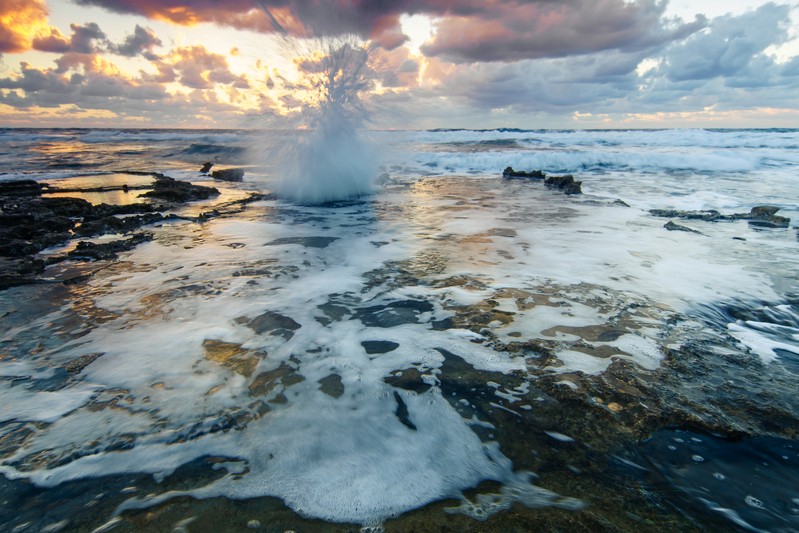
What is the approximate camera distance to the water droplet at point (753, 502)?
177 cm

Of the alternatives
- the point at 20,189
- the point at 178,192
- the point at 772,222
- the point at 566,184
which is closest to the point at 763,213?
the point at 772,222

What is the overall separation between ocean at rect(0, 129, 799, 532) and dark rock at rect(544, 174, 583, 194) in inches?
238

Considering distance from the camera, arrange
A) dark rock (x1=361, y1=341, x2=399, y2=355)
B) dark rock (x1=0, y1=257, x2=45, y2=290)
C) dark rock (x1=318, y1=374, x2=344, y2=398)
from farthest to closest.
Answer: dark rock (x1=0, y1=257, x2=45, y2=290) → dark rock (x1=361, y1=341, x2=399, y2=355) → dark rock (x1=318, y1=374, x2=344, y2=398)

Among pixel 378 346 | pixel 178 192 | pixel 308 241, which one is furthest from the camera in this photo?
pixel 178 192

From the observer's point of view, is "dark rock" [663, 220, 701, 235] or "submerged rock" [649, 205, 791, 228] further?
"submerged rock" [649, 205, 791, 228]

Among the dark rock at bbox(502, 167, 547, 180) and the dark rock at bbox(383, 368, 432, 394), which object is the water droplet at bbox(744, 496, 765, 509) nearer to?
the dark rock at bbox(383, 368, 432, 394)

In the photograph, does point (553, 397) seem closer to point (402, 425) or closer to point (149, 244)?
point (402, 425)

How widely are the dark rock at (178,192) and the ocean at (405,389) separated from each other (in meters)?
4.52

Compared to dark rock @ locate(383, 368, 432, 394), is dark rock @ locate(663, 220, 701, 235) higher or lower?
higher

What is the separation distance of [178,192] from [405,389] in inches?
372

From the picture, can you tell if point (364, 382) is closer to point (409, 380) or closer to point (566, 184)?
point (409, 380)

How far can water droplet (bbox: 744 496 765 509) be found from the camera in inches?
69.7

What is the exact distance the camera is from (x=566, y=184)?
12.0m

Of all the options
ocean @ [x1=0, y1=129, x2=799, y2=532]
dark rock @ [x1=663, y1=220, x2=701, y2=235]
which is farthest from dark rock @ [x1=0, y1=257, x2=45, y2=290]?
dark rock @ [x1=663, y1=220, x2=701, y2=235]
